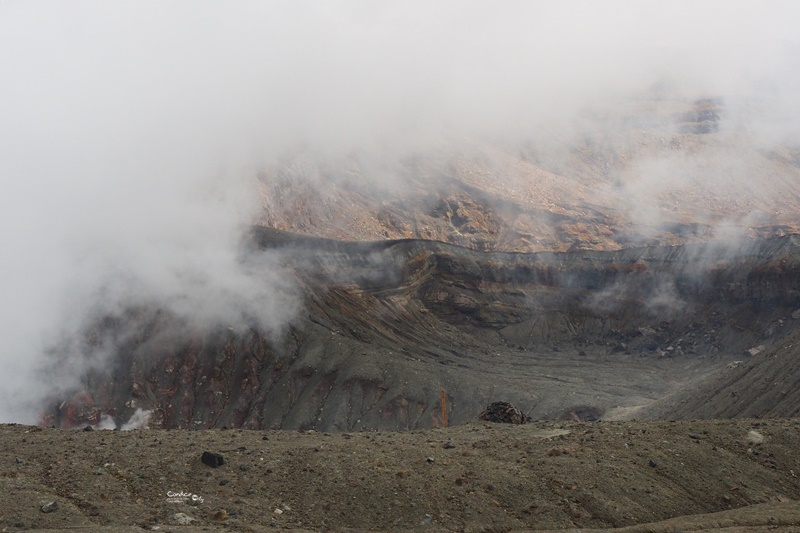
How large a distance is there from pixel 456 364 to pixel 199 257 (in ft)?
92.6

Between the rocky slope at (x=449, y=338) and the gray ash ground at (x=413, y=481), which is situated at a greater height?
the gray ash ground at (x=413, y=481)

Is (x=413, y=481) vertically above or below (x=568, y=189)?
above

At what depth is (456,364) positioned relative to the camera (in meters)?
75.0

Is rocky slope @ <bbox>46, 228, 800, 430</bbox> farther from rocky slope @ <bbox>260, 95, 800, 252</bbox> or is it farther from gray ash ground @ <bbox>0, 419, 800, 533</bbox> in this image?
gray ash ground @ <bbox>0, 419, 800, 533</bbox>

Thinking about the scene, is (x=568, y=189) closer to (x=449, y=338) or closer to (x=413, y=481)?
(x=449, y=338)

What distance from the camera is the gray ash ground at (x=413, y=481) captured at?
57.9 feet

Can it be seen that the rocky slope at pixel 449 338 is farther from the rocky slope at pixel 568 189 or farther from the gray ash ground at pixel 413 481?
the gray ash ground at pixel 413 481

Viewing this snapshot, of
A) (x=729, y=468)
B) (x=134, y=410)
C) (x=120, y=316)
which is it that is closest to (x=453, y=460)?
(x=729, y=468)

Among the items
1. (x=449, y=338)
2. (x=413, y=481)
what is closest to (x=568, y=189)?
(x=449, y=338)

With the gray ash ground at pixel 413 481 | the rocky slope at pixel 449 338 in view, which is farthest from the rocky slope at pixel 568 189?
the gray ash ground at pixel 413 481

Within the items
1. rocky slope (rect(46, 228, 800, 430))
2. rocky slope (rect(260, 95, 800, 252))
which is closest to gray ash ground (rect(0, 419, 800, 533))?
rocky slope (rect(46, 228, 800, 430))

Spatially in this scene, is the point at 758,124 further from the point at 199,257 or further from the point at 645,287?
the point at 199,257

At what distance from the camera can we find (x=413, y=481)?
19.8 metres

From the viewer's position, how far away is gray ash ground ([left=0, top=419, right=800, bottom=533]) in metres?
17.6
